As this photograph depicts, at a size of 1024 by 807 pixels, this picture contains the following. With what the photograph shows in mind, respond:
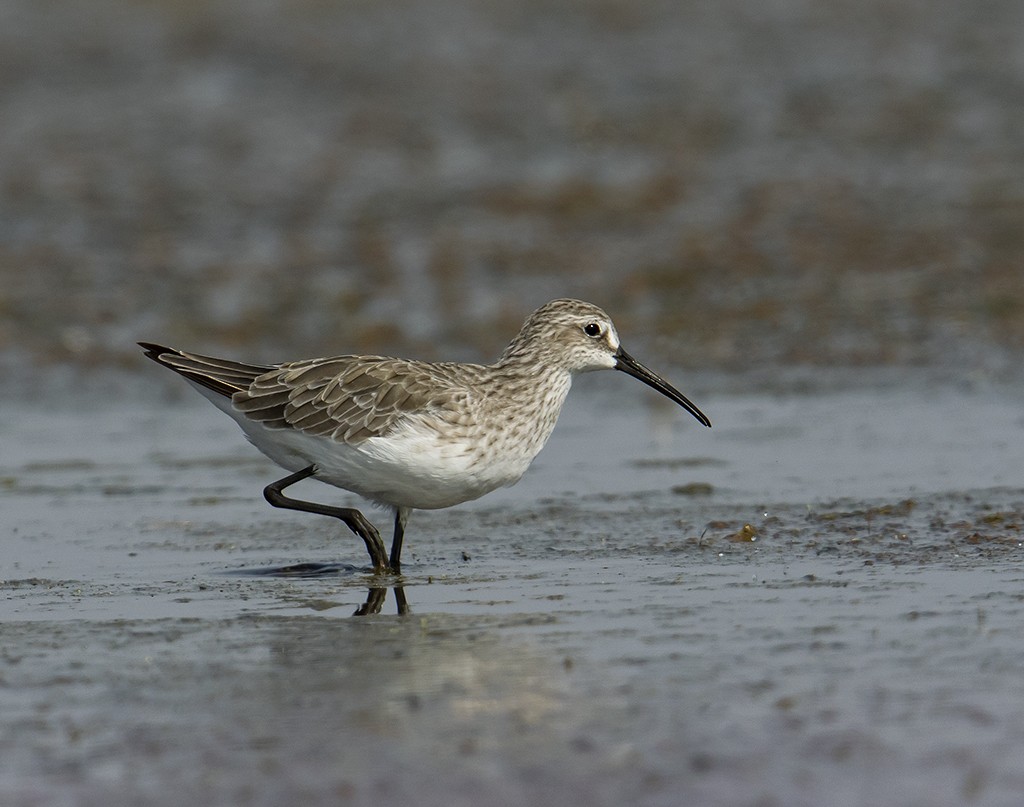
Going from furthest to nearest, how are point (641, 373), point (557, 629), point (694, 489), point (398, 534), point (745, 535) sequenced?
point (694, 489) < point (641, 373) < point (745, 535) < point (398, 534) < point (557, 629)

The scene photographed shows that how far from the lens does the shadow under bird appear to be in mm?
8281

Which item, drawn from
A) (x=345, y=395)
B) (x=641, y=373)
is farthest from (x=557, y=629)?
(x=641, y=373)

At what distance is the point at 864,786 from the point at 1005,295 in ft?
33.4

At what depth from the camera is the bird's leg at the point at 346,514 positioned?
8289 mm

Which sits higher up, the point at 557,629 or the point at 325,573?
the point at 325,573

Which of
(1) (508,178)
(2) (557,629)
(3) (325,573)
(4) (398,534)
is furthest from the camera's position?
(1) (508,178)

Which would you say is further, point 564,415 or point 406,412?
point 564,415

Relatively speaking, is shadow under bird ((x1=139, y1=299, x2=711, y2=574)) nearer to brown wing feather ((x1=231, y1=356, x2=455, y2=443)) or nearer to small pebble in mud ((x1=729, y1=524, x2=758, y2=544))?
brown wing feather ((x1=231, y1=356, x2=455, y2=443))

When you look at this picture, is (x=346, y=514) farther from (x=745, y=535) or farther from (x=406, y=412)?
(x=745, y=535)

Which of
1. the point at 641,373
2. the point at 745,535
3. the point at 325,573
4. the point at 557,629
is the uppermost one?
the point at 641,373

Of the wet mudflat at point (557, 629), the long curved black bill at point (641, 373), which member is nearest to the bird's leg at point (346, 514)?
the wet mudflat at point (557, 629)

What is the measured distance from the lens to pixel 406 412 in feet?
27.5

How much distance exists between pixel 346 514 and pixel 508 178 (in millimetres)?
10162

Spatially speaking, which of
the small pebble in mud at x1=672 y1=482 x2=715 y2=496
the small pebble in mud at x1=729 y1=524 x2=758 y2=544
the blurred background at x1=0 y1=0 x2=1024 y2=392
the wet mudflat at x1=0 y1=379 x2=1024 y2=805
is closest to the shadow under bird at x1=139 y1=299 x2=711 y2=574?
the wet mudflat at x1=0 y1=379 x2=1024 y2=805
